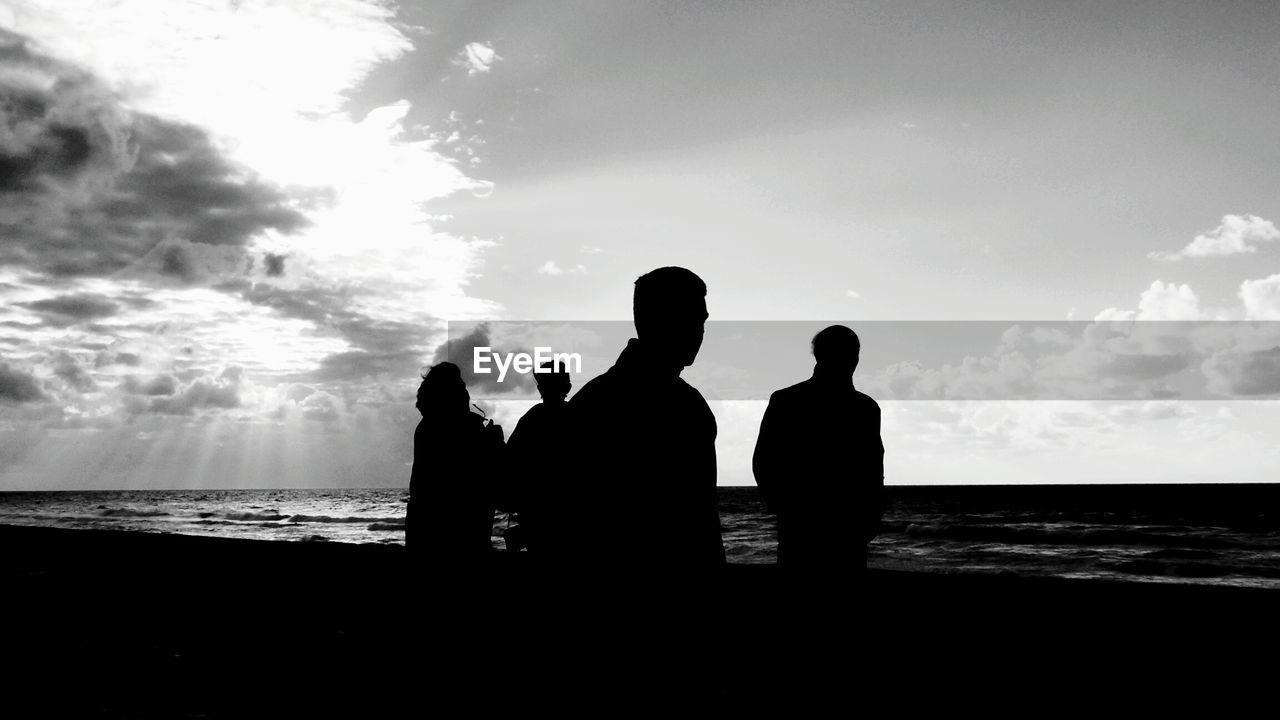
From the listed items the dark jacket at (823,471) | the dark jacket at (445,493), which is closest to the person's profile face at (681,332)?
the dark jacket at (823,471)

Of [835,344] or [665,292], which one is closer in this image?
[665,292]

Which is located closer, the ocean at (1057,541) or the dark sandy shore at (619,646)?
the dark sandy shore at (619,646)

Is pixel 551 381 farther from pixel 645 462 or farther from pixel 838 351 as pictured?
pixel 645 462

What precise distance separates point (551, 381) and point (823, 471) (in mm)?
1433

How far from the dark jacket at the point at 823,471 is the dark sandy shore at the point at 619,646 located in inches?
8.1

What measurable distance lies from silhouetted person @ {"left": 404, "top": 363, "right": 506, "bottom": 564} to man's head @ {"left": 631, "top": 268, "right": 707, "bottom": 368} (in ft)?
8.75

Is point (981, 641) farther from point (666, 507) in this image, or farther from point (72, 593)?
point (72, 593)

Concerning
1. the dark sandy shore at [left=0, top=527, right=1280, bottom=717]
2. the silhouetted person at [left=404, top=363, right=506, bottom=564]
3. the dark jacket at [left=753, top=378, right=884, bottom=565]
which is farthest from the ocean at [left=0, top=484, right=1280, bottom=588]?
the dark jacket at [left=753, top=378, right=884, bottom=565]

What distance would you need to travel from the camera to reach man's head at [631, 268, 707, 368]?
5.93ft

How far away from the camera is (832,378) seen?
3.63 metres

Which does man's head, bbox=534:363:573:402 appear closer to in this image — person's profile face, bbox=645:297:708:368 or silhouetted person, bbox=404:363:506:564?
silhouetted person, bbox=404:363:506:564

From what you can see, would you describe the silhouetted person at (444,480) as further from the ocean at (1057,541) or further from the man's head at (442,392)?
the ocean at (1057,541)

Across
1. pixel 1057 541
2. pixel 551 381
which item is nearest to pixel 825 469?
pixel 551 381

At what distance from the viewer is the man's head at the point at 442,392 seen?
4.26 m
